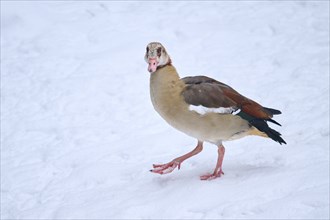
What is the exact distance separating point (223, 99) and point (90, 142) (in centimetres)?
221

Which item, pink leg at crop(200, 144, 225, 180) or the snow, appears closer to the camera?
the snow

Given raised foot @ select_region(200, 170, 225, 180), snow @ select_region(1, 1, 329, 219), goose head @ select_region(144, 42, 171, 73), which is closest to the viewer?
goose head @ select_region(144, 42, 171, 73)

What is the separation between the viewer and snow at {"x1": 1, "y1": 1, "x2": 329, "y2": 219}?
15.0 feet

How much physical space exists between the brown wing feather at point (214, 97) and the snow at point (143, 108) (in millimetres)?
557

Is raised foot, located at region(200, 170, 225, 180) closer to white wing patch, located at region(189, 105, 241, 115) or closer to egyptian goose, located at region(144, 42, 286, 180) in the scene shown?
egyptian goose, located at region(144, 42, 286, 180)

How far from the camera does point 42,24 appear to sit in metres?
9.00

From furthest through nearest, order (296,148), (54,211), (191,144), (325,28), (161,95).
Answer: (325,28), (191,144), (296,148), (54,211), (161,95)

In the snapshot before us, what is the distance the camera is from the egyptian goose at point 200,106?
4477 millimetres

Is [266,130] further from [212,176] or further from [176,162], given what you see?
[176,162]

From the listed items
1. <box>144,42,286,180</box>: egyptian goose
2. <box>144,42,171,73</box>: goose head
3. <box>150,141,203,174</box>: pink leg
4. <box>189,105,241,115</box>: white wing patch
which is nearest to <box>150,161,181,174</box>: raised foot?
<box>150,141,203,174</box>: pink leg

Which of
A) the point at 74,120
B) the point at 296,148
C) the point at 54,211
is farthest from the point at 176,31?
the point at 54,211

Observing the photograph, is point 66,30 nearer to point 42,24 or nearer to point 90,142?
point 42,24

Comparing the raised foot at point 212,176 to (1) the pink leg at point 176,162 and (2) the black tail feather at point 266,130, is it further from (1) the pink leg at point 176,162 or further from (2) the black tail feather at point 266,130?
(2) the black tail feather at point 266,130

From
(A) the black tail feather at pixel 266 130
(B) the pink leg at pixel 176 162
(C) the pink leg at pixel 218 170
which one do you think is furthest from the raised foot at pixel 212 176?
(A) the black tail feather at pixel 266 130
